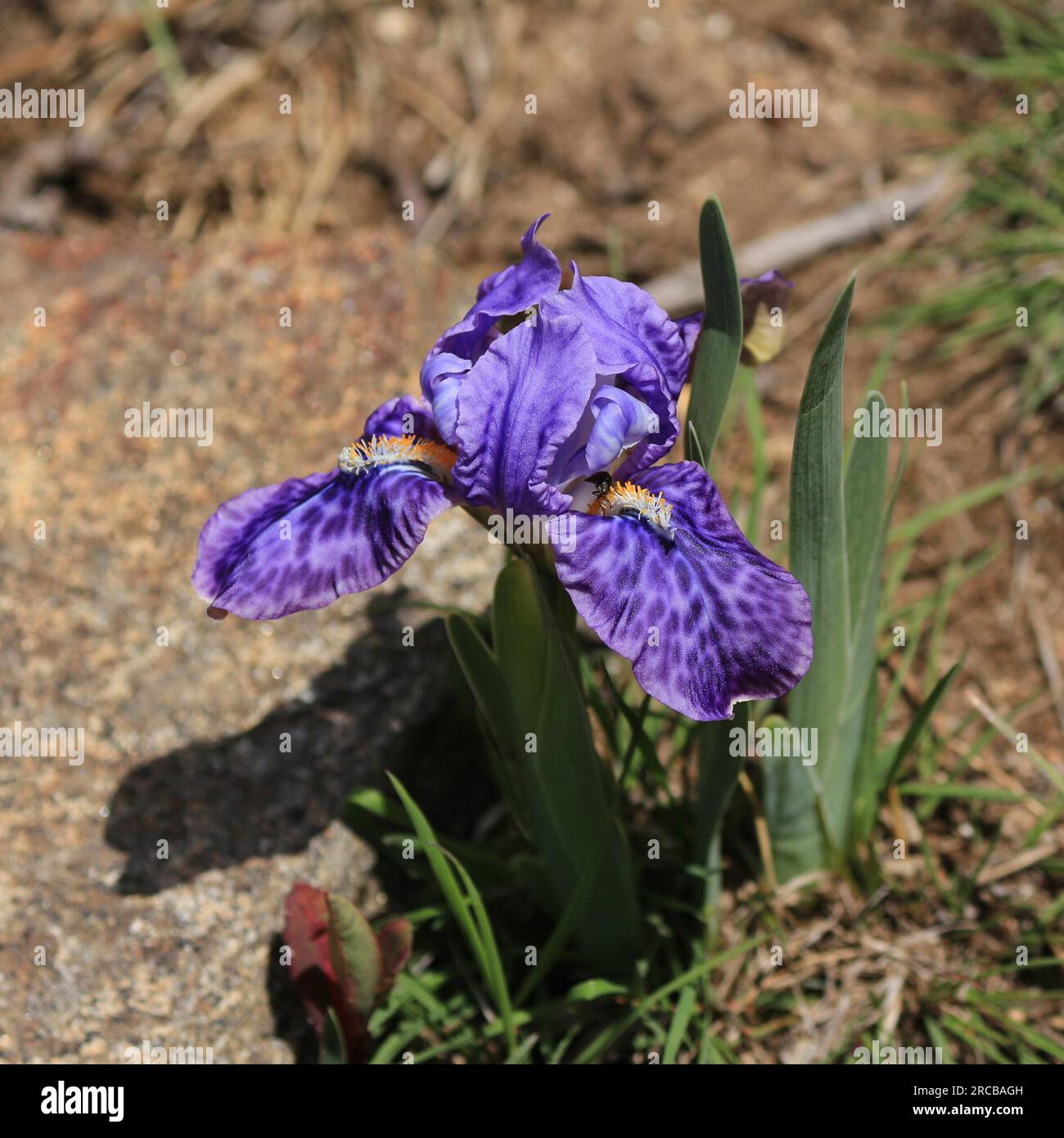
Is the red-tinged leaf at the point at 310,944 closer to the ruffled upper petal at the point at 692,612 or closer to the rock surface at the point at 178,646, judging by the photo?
the rock surface at the point at 178,646

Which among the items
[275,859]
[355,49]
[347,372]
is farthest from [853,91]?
[275,859]

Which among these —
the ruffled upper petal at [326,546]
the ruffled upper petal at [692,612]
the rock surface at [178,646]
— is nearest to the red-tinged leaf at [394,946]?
the rock surface at [178,646]

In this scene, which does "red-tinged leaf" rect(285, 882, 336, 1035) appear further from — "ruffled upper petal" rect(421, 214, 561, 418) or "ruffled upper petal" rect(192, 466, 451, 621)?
"ruffled upper petal" rect(421, 214, 561, 418)

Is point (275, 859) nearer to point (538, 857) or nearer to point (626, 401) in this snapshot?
point (538, 857)

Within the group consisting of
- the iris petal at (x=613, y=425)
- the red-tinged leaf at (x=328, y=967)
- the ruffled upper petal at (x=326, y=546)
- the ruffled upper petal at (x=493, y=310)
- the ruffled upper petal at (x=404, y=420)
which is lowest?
the red-tinged leaf at (x=328, y=967)

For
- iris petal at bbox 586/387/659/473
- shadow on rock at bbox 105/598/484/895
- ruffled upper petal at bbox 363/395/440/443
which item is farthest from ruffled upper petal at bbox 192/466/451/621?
shadow on rock at bbox 105/598/484/895

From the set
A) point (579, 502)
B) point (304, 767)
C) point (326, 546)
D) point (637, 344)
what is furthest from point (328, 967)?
point (637, 344)
